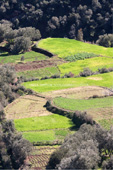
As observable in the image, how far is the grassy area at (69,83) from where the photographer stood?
80.2m

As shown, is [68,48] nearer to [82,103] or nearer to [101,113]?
[82,103]

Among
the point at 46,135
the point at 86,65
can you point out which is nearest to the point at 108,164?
the point at 46,135

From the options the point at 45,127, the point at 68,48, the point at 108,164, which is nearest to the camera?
the point at 108,164

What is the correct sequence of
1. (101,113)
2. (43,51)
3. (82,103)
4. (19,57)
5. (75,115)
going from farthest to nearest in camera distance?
(43,51) → (19,57) → (82,103) → (101,113) → (75,115)

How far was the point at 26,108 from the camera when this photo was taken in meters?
68.4

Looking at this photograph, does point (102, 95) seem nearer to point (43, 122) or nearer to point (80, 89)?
point (80, 89)

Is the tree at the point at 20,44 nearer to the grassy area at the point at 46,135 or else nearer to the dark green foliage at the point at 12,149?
the grassy area at the point at 46,135

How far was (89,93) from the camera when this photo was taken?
246ft

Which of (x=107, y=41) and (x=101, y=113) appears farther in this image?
(x=107, y=41)

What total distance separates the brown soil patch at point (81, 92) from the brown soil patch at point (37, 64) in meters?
22.1

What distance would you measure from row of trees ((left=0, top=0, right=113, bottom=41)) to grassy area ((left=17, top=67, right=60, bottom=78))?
54.4 m

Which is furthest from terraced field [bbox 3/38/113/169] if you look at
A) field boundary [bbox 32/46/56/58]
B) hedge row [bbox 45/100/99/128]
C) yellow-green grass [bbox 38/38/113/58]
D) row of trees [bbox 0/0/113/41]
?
row of trees [bbox 0/0/113/41]

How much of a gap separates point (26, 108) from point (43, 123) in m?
8.04

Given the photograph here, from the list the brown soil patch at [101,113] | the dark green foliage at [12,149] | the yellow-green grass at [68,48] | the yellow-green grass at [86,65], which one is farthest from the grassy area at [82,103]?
the yellow-green grass at [68,48]
